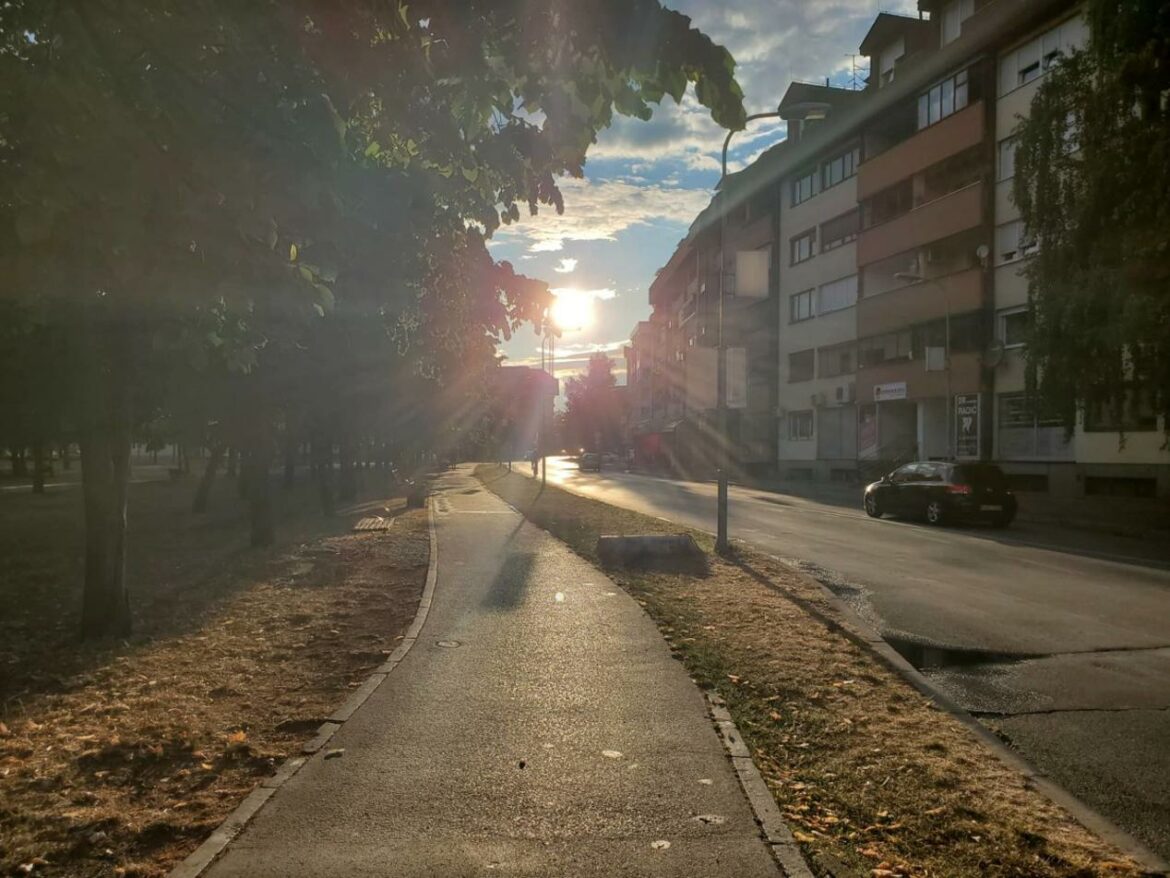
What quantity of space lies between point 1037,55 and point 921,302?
30.5 ft

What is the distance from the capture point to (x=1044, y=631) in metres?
8.99

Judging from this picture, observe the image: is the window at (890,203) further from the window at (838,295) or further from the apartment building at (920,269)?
the window at (838,295)

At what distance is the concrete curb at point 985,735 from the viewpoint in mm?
3900

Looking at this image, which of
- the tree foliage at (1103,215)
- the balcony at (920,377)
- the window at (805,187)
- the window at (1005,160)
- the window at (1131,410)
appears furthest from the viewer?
the window at (805,187)

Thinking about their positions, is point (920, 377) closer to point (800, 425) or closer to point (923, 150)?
point (923, 150)

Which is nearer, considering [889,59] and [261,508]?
[261,508]

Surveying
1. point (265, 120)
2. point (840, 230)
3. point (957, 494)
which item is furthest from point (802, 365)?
point (265, 120)

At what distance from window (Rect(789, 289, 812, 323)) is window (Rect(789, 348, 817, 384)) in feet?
5.89

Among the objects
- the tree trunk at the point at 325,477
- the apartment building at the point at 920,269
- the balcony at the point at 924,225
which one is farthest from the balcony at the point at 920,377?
the tree trunk at the point at 325,477

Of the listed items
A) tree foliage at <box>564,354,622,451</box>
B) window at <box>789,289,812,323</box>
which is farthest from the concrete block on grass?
tree foliage at <box>564,354,622,451</box>

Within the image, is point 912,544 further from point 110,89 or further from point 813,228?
point 813,228

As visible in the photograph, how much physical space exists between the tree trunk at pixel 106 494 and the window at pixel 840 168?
3771 centimetres

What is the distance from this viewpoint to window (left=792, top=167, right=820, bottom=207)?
4594 cm

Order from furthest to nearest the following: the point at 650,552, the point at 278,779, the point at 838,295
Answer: the point at 838,295 < the point at 650,552 < the point at 278,779
